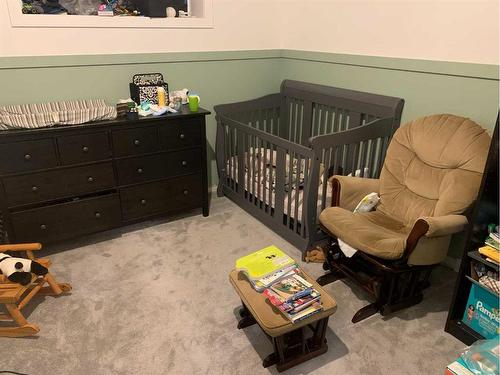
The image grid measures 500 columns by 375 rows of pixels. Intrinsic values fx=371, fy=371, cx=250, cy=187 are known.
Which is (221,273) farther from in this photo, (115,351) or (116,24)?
(116,24)

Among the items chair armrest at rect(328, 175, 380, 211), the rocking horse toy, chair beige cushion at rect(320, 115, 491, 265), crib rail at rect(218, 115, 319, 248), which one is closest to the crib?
crib rail at rect(218, 115, 319, 248)

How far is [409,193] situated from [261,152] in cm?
110

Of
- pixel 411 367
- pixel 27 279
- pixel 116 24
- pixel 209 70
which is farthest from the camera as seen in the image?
pixel 209 70

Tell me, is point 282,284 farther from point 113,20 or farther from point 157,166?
point 113,20

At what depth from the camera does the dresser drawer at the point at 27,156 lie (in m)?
2.22

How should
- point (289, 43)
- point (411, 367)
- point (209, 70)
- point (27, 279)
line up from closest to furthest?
point (411, 367)
point (27, 279)
point (209, 70)
point (289, 43)

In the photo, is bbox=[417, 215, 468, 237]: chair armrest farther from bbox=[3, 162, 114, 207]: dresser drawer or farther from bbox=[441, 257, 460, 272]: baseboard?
bbox=[3, 162, 114, 207]: dresser drawer

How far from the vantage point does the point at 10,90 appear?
2.51 meters

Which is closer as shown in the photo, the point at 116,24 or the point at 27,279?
the point at 27,279

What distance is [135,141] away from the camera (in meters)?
2.62

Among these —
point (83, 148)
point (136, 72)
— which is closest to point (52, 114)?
point (83, 148)

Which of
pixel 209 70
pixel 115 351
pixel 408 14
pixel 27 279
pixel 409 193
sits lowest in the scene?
pixel 115 351


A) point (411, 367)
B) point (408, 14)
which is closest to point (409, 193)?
point (411, 367)

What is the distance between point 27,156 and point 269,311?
1754 mm
